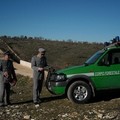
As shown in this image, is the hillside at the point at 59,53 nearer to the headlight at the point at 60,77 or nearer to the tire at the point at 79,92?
the headlight at the point at 60,77

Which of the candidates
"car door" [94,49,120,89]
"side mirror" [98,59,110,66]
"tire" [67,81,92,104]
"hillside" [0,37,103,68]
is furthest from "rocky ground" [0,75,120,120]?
"hillside" [0,37,103,68]

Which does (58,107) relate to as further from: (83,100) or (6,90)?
(6,90)

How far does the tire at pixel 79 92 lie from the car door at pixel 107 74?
0.36 metres

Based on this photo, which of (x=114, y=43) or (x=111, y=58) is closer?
(x=111, y=58)

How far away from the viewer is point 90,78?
10.9 meters

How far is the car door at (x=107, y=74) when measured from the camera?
10821mm

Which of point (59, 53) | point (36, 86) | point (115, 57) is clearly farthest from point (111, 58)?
point (59, 53)

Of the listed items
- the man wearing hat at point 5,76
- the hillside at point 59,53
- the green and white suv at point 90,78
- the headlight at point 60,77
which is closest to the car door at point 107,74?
the green and white suv at point 90,78

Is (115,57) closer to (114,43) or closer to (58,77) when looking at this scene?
(114,43)

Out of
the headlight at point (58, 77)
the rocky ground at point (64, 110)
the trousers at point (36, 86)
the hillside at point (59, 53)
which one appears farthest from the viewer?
the hillside at point (59, 53)

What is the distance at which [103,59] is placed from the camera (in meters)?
11.1

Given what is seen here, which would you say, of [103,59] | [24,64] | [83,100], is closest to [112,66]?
[103,59]

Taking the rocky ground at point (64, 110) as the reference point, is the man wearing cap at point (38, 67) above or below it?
above

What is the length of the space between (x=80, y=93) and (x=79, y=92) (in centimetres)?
5
